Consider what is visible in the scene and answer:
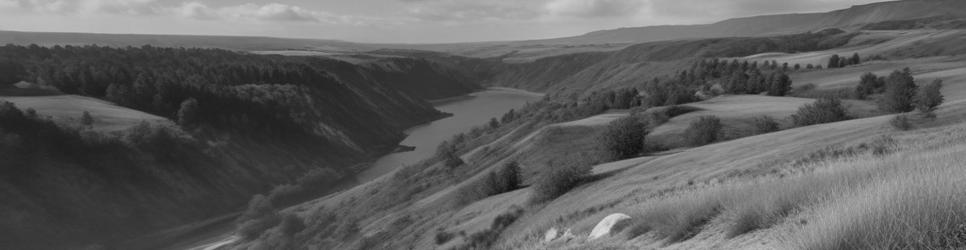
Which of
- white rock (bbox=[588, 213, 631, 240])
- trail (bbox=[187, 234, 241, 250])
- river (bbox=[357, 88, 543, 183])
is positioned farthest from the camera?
river (bbox=[357, 88, 543, 183])

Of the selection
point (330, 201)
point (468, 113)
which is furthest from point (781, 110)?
point (468, 113)

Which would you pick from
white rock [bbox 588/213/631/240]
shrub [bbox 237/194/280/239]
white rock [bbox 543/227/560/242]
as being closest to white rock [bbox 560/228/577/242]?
white rock [bbox 543/227/560/242]

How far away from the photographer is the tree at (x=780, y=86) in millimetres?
61094

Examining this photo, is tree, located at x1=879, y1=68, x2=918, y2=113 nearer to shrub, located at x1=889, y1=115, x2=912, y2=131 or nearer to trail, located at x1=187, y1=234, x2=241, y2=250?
shrub, located at x1=889, y1=115, x2=912, y2=131

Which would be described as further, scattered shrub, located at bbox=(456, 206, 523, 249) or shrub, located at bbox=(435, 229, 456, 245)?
shrub, located at bbox=(435, 229, 456, 245)

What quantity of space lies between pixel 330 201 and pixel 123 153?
2110 centimetres

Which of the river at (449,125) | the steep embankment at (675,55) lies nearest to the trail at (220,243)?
the river at (449,125)

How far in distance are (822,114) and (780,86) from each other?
32263mm

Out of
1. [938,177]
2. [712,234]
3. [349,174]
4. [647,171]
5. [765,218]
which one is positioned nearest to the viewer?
[938,177]

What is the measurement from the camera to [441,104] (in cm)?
17500

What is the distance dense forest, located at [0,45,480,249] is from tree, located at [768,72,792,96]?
165ft

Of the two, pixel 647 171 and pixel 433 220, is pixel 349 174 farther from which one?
pixel 647 171

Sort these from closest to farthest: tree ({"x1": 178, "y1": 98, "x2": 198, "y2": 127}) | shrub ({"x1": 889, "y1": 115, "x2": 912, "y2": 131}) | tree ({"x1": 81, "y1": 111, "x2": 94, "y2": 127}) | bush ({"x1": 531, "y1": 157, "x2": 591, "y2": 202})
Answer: shrub ({"x1": 889, "y1": 115, "x2": 912, "y2": 131}) → bush ({"x1": 531, "y1": 157, "x2": 591, "y2": 202}) → tree ({"x1": 81, "y1": 111, "x2": 94, "y2": 127}) → tree ({"x1": 178, "y1": 98, "x2": 198, "y2": 127})

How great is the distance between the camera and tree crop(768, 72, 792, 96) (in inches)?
2405
